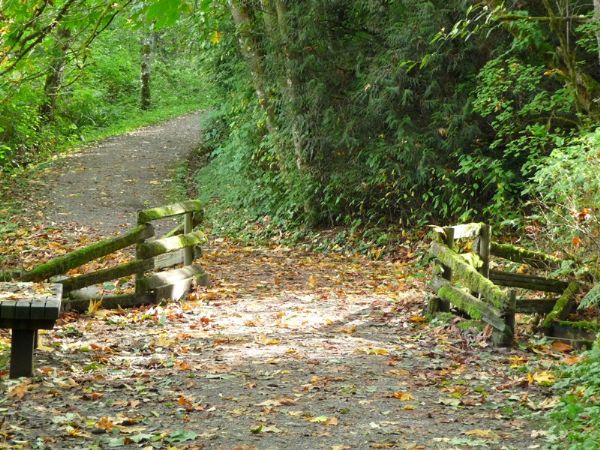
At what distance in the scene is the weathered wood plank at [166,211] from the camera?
403 inches

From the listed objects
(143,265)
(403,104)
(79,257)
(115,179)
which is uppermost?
(403,104)

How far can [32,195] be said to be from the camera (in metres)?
20.1

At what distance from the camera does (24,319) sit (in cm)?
640

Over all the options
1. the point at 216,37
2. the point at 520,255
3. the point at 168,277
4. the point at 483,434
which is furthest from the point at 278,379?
the point at 216,37

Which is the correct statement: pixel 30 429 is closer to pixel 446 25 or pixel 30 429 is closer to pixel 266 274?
pixel 266 274

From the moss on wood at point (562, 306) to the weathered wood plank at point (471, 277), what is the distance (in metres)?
0.96

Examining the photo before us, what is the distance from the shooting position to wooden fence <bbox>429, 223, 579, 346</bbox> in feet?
26.7

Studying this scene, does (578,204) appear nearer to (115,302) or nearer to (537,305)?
(537,305)

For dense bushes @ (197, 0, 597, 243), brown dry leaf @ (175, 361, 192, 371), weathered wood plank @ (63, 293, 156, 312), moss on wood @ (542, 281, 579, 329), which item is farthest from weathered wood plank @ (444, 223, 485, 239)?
weathered wood plank @ (63, 293, 156, 312)

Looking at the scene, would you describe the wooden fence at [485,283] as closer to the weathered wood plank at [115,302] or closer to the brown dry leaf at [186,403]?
the brown dry leaf at [186,403]

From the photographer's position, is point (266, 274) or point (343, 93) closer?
point (266, 274)

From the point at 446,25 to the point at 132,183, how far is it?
11653mm

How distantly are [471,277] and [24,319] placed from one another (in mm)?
4646

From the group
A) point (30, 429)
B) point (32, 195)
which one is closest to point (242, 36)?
point (32, 195)
